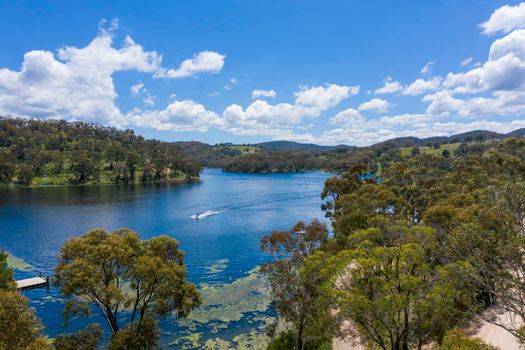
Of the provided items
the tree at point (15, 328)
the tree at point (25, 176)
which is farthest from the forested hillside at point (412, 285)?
the tree at point (25, 176)

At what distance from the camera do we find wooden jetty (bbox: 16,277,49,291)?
145 feet

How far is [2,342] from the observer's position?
13.7 m

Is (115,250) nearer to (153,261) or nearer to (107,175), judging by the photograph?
(153,261)

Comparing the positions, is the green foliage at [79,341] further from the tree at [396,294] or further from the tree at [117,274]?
the tree at [396,294]

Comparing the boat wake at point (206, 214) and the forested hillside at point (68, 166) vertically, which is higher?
the forested hillside at point (68, 166)

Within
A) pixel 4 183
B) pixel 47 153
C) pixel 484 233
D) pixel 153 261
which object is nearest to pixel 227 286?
pixel 153 261

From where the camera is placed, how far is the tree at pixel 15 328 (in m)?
14.0

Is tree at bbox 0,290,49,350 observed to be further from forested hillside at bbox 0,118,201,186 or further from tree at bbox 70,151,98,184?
tree at bbox 70,151,98,184

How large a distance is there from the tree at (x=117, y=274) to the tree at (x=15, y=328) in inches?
238

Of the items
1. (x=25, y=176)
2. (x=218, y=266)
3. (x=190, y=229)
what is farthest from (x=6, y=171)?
(x=218, y=266)

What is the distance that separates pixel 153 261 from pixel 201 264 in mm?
33922

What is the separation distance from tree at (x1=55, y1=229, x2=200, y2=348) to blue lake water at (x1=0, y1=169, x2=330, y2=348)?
1028cm

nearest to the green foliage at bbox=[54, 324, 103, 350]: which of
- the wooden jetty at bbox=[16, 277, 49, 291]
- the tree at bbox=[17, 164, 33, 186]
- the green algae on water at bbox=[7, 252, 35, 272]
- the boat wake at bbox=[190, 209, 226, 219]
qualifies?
the wooden jetty at bbox=[16, 277, 49, 291]

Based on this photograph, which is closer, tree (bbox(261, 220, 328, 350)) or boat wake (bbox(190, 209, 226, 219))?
tree (bbox(261, 220, 328, 350))
